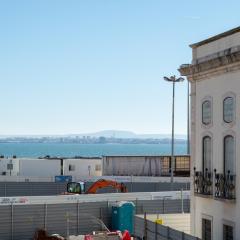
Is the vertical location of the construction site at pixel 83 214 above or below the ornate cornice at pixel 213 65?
below

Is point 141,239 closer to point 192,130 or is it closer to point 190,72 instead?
point 192,130

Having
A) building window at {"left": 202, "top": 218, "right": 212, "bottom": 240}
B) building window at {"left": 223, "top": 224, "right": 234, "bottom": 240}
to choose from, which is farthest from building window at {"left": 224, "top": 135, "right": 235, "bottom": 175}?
building window at {"left": 202, "top": 218, "right": 212, "bottom": 240}

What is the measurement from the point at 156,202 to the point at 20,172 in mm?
29094

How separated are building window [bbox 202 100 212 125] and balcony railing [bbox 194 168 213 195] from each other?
2.20 meters

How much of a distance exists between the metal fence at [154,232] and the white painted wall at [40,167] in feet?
116

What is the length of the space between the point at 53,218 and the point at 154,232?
9.33m

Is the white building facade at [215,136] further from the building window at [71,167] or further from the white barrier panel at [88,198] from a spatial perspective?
the building window at [71,167]

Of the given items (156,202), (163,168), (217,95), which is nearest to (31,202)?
(156,202)

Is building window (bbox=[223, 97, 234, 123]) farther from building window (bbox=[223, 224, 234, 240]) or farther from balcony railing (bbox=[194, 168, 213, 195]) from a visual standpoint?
building window (bbox=[223, 224, 234, 240])

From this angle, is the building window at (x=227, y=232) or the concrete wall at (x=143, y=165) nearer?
the building window at (x=227, y=232)

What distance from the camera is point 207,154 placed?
2484 cm

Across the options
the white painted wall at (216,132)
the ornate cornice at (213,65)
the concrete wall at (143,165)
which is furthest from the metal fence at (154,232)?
the concrete wall at (143,165)

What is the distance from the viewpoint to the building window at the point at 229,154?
22.8 m

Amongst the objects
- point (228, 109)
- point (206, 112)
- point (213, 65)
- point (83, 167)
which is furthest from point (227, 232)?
point (83, 167)
